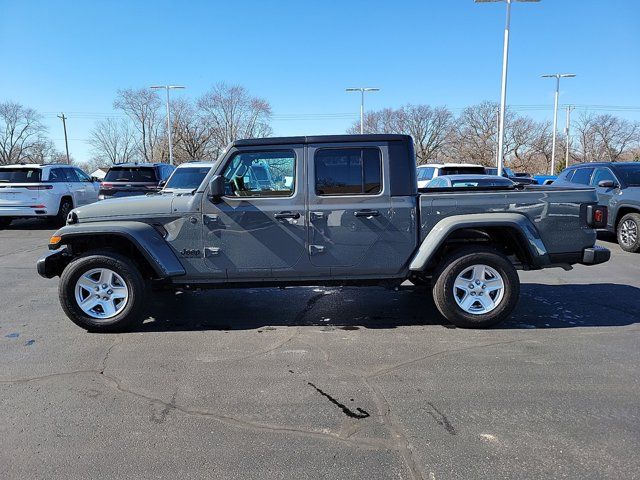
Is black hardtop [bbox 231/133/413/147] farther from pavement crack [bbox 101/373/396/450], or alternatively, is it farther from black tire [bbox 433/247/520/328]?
pavement crack [bbox 101/373/396/450]

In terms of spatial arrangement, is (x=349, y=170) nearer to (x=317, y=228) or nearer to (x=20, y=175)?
(x=317, y=228)

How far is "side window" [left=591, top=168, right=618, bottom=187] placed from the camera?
33.3ft

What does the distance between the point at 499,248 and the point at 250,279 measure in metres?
2.73

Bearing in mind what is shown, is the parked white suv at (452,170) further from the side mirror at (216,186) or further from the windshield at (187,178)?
the side mirror at (216,186)

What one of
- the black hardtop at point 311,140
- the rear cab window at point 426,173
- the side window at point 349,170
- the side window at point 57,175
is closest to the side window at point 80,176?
the side window at point 57,175

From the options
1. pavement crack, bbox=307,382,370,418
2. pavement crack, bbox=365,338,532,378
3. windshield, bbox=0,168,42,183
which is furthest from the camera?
windshield, bbox=0,168,42,183

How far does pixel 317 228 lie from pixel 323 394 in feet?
5.87

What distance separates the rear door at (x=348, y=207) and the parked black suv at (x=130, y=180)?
9.65 meters

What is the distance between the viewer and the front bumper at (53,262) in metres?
4.86

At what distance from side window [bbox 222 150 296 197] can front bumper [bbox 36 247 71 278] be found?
1948 millimetres

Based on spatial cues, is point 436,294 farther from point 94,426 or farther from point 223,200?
point 94,426

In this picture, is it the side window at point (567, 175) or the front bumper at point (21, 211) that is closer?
the side window at point (567, 175)

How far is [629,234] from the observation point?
955 centimetres

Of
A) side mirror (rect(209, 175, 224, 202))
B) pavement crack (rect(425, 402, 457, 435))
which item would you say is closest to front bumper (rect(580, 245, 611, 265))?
pavement crack (rect(425, 402, 457, 435))
